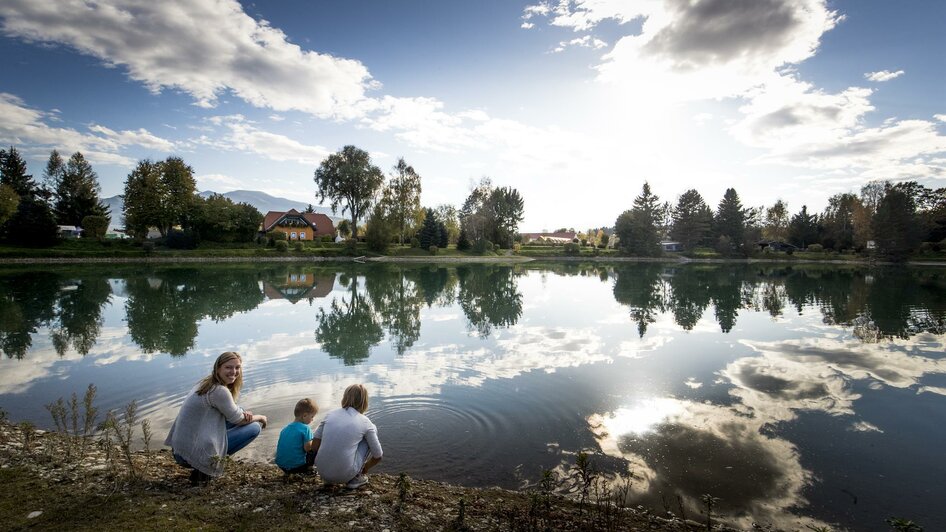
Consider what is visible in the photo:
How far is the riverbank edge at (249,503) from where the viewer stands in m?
4.06

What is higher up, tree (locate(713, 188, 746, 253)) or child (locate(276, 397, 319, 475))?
tree (locate(713, 188, 746, 253))

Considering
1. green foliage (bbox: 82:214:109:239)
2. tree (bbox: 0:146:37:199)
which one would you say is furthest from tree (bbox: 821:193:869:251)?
tree (bbox: 0:146:37:199)

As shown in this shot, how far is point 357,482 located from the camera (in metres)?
5.00

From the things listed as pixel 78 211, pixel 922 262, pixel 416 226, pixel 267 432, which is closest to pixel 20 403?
pixel 267 432

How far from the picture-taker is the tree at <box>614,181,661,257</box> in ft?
240

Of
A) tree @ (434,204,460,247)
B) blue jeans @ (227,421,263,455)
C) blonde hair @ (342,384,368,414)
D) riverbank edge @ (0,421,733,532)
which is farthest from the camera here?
tree @ (434,204,460,247)

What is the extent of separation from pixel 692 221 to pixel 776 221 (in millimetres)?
38649

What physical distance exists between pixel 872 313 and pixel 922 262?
215 feet

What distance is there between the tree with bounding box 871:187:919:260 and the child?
8453 centimetres

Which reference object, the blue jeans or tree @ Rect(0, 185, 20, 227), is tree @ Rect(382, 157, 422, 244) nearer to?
tree @ Rect(0, 185, 20, 227)

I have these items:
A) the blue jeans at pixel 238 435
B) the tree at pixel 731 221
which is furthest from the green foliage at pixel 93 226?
the tree at pixel 731 221

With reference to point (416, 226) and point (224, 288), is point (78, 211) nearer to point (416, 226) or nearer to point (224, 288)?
point (416, 226)

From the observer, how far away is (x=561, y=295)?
1091 inches

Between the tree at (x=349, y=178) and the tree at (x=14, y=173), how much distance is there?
130 feet
